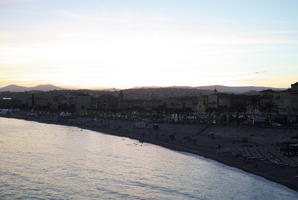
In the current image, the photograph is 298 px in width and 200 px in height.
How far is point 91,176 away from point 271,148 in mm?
17249

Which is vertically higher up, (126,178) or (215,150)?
(215,150)

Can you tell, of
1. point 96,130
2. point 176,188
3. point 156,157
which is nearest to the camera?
point 176,188

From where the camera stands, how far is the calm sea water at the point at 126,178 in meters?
21.7

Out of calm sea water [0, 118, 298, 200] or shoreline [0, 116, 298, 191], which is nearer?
calm sea water [0, 118, 298, 200]

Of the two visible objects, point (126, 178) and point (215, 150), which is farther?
point (215, 150)

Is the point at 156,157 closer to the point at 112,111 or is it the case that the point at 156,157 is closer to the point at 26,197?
the point at 26,197

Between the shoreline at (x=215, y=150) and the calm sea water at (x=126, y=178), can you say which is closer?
the calm sea water at (x=126, y=178)

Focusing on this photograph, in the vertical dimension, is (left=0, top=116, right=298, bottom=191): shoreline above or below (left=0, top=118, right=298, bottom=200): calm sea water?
→ above

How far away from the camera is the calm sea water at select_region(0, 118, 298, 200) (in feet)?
71.2

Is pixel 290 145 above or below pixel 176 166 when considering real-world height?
above

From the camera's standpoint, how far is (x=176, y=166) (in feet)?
101

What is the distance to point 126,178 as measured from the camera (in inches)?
1030

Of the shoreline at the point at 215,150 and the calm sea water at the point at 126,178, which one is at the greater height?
the shoreline at the point at 215,150

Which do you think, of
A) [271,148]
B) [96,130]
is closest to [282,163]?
[271,148]
